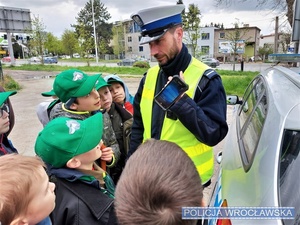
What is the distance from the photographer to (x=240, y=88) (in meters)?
10.5

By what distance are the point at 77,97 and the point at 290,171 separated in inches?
64.2

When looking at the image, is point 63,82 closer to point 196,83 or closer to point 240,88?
point 196,83

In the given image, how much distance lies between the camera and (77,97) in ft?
7.18

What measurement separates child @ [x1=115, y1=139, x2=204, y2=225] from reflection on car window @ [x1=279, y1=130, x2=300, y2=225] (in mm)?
345

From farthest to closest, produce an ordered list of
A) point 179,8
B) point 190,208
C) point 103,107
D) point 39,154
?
point 103,107
point 179,8
point 39,154
point 190,208

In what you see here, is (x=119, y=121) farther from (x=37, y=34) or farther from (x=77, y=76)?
(x=37, y=34)

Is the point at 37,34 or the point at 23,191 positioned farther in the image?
the point at 37,34

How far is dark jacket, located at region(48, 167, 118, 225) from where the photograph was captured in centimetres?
133

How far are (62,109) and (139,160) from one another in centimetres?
143

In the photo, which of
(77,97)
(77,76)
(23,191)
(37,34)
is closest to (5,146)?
(77,97)

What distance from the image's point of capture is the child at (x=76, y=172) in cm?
134

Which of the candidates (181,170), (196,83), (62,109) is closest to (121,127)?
(62,109)

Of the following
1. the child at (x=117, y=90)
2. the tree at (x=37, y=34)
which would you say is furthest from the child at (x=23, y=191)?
the tree at (x=37, y=34)

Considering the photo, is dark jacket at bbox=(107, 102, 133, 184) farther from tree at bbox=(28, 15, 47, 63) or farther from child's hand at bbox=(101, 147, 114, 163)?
tree at bbox=(28, 15, 47, 63)
